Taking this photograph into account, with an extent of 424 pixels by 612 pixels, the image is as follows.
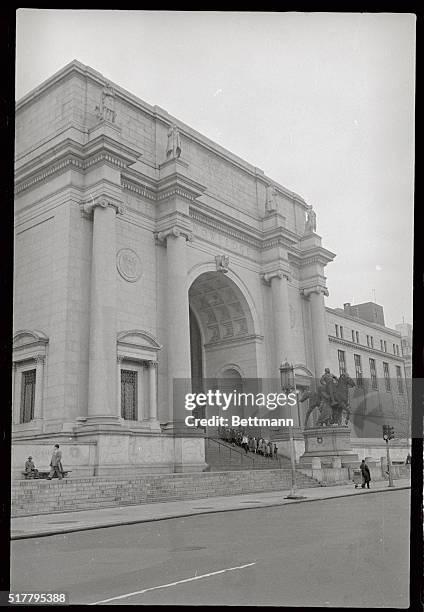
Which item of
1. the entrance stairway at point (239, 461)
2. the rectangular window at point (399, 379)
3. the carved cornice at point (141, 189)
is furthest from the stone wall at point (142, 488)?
the carved cornice at point (141, 189)

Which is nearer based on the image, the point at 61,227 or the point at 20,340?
the point at 20,340

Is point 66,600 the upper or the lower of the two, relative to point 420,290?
lower

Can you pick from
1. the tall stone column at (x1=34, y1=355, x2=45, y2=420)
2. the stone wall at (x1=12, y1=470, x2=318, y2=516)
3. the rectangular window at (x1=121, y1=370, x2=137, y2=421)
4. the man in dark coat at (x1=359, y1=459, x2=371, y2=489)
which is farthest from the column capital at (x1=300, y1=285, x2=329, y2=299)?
the rectangular window at (x1=121, y1=370, x2=137, y2=421)

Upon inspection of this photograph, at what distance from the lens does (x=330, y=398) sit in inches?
276

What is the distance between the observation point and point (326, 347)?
25.4 ft

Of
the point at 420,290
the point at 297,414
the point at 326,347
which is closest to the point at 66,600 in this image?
the point at 297,414

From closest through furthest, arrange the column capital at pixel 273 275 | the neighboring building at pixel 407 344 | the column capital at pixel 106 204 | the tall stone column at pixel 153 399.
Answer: the neighboring building at pixel 407 344
the tall stone column at pixel 153 399
the column capital at pixel 273 275
the column capital at pixel 106 204

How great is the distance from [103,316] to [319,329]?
9077 mm

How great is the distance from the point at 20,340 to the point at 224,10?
146 inches

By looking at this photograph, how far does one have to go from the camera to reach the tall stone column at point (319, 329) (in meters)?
7.59

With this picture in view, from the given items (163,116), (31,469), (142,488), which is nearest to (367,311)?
(163,116)

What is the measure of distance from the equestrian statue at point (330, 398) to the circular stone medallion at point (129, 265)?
1073 centimetres

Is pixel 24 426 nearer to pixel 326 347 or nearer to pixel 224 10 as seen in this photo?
pixel 326 347

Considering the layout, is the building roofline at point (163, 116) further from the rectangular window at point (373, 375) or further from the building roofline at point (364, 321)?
the rectangular window at point (373, 375)
